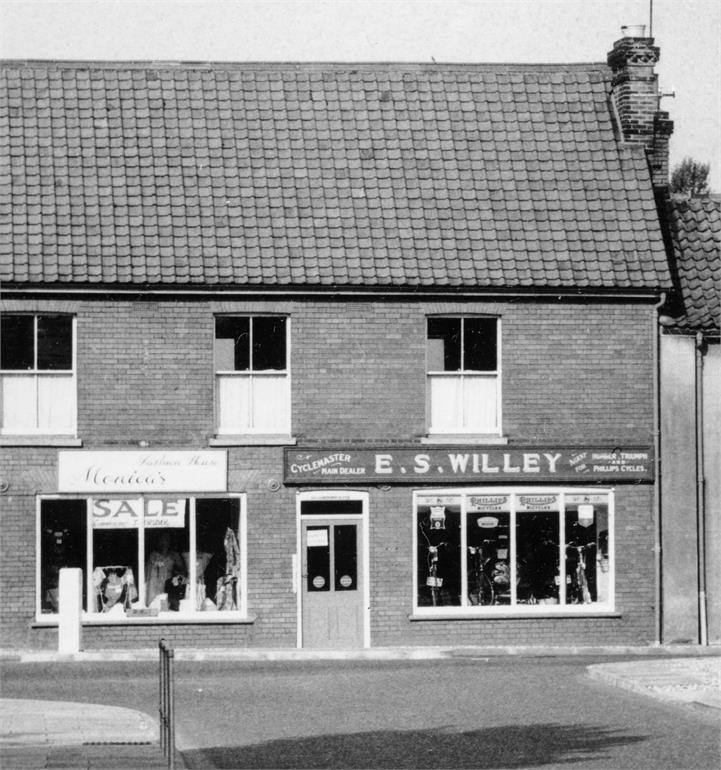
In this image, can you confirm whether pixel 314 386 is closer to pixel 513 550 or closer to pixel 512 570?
pixel 513 550

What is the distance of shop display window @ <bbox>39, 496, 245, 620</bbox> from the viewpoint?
2605cm

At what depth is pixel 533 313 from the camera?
26922mm

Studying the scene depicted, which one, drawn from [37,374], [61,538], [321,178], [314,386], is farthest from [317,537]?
[321,178]

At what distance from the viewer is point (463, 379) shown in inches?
1057

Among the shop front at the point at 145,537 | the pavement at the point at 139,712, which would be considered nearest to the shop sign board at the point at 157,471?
the shop front at the point at 145,537

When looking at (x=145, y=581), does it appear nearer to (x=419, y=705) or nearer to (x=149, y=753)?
(x=419, y=705)

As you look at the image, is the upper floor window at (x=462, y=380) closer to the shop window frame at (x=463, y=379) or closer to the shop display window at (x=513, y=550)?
the shop window frame at (x=463, y=379)

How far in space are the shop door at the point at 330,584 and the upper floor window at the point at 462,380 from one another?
7.55 ft

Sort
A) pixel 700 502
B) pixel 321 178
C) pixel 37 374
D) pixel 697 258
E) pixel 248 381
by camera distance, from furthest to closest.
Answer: pixel 697 258 < pixel 321 178 < pixel 700 502 < pixel 248 381 < pixel 37 374

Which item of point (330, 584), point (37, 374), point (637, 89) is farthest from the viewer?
point (637, 89)

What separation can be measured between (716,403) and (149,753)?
15.3 m

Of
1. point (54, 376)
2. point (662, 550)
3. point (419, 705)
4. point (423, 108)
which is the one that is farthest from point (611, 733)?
point (423, 108)

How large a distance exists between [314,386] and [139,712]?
376 inches

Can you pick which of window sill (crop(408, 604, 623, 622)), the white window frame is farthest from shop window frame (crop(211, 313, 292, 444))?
window sill (crop(408, 604, 623, 622))
